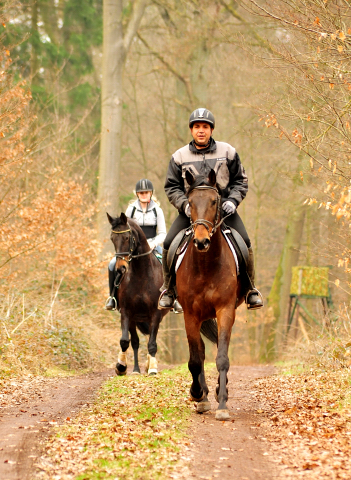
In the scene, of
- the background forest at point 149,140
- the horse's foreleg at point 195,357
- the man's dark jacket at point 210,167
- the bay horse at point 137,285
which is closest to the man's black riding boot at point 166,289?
the man's dark jacket at point 210,167

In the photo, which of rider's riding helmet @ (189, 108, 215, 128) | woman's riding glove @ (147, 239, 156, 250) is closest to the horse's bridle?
rider's riding helmet @ (189, 108, 215, 128)

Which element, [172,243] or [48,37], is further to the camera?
[48,37]

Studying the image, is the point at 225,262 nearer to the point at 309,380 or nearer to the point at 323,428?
the point at 323,428

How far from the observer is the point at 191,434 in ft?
21.1

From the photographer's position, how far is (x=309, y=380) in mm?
10469

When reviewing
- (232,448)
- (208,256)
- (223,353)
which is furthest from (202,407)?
(232,448)

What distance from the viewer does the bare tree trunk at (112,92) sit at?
2198 cm

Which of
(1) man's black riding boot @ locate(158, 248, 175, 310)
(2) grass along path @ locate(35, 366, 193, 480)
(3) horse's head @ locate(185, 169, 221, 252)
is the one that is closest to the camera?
(2) grass along path @ locate(35, 366, 193, 480)

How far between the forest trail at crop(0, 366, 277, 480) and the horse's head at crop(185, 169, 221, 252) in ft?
6.52

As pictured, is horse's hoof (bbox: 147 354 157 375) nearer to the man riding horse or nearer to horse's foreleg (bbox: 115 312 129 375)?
horse's foreleg (bbox: 115 312 129 375)

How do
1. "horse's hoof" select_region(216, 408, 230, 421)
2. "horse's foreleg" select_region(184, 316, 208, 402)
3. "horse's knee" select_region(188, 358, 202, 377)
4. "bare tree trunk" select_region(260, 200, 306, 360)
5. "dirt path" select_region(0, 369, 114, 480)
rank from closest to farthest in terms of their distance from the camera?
"dirt path" select_region(0, 369, 114, 480), "horse's hoof" select_region(216, 408, 230, 421), "horse's foreleg" select_region(184, 316, 208, 402), "horse's knee" select_region(188, 358, 202, 377), "bare tree trunk" select_region(260, 200, 306, 360)

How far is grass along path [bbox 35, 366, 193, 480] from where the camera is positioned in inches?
198

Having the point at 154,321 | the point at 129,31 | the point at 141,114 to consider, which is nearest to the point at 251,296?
the point at 154,321

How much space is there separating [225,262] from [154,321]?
15.8 feet
